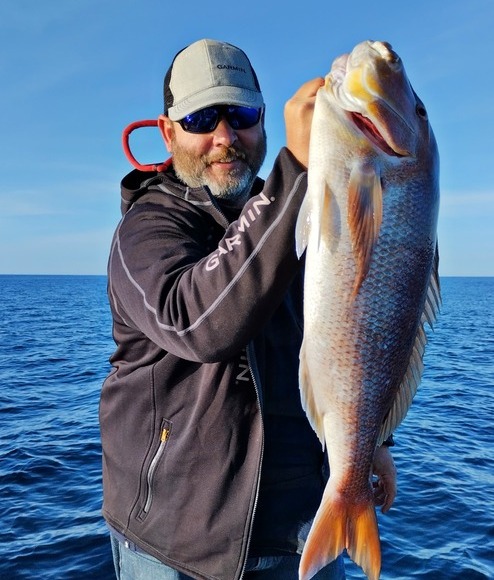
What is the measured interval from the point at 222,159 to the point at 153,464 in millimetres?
1459

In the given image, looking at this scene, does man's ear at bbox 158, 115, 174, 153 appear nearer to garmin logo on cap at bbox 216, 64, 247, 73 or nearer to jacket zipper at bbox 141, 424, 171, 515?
garmin logo on cap at bbox 216, 64, 247, 73

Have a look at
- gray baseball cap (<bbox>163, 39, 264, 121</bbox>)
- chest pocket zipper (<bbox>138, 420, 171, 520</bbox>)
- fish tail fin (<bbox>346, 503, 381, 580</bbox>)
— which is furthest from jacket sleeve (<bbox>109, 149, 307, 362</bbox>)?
gray baseball cap (<bbox>163, 39, 264, 121</bbox>)

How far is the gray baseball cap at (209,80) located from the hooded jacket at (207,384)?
1.33 ft

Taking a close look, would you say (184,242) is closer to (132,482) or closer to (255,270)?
(255,270)

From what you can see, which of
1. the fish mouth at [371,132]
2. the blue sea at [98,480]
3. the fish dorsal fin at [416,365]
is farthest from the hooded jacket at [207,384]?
the blue sea at [98,480]

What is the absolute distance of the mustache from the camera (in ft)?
9.82

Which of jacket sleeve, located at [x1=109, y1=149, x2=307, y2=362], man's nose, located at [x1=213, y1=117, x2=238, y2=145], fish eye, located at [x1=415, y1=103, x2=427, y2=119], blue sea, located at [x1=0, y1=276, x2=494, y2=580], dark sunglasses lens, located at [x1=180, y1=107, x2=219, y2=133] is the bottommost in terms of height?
blue sea, located at [x1=0, y1=276, x2=494, y2=580]

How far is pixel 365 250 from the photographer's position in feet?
6.57

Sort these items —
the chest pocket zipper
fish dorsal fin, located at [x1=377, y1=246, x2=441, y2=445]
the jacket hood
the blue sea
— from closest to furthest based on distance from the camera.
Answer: fish dorsal fin, located at [x1=377, y1=246, x2=441, y2=445] → the chest pocket zipper → the jacket hood → the blue sea

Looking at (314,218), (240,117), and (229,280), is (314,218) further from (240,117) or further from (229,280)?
(240,117)

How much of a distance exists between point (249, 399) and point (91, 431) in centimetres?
988

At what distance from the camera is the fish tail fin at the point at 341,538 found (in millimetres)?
2268

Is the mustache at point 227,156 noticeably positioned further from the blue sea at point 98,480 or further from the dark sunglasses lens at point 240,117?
the blue sea at point 98,480

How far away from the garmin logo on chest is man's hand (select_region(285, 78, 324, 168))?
19 cm
